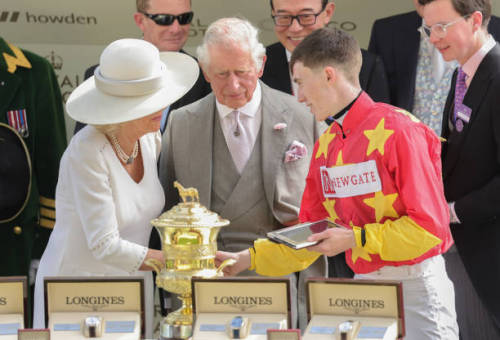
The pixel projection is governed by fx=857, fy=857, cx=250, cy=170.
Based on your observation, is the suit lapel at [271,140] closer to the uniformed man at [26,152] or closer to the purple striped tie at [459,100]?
the purple striped tie at [459,100]

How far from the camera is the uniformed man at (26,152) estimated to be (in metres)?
3.54

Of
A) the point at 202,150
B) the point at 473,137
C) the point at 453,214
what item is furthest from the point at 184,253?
the point at 473,137

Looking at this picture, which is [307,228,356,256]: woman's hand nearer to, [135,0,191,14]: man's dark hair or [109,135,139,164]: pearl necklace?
[109,135,139,164]: pearl necklace

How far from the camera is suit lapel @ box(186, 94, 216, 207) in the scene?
287cm

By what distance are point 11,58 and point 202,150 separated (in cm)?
121

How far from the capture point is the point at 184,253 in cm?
217

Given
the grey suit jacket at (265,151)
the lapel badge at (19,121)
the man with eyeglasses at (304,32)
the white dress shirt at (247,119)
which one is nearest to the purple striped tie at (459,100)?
the man with eyeglasses at (304,32)

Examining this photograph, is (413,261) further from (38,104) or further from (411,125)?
(38,104)

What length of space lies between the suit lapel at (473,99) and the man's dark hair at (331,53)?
67cm

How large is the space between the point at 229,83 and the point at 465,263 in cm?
108

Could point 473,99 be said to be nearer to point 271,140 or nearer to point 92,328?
point 271,140

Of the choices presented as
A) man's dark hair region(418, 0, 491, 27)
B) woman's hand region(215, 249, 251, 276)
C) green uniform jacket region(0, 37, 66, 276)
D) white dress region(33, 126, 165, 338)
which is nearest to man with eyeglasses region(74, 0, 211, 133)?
green uniform jacket region(0, 37, 66, 276)

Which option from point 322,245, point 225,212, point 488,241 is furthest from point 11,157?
point 488,241

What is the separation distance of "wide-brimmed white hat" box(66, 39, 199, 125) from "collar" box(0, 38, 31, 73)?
1090 mm
